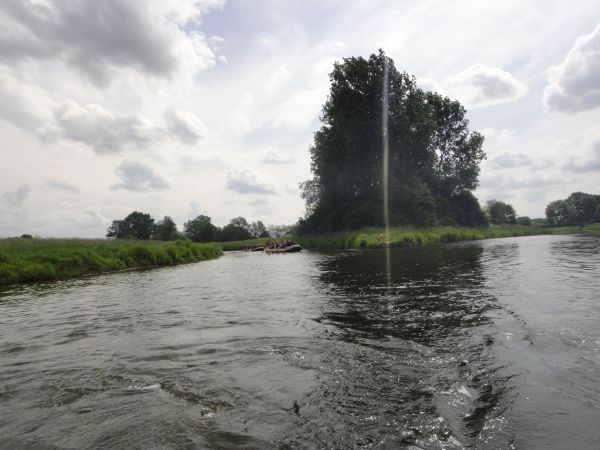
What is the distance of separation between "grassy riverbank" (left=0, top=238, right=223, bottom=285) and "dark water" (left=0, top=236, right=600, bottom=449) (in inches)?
391

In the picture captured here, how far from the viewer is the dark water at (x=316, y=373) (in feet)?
13.0

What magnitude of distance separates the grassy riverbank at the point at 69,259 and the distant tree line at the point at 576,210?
153 m

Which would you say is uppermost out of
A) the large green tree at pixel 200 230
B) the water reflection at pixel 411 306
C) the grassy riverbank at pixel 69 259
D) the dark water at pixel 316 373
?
the large green tree at pixel 200 230

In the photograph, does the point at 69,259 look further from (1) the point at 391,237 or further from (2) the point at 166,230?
(2) the point at 166,230

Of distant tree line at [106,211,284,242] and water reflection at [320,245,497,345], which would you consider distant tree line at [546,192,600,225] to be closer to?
distant tree line at [106,211,284,242]

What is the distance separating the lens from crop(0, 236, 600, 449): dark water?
3.95 m

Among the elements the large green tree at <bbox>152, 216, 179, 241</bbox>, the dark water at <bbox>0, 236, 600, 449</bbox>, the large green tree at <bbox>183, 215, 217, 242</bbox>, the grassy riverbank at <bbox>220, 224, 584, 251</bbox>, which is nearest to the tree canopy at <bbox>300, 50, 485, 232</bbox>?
the grassy riverbank at <bbox>220, 224, 584, 251</bbox>

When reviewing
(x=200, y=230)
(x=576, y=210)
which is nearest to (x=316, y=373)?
(x=200, y=230)

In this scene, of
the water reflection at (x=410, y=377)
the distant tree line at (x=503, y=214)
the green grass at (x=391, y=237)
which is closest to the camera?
the water reflection at (x=410, y=377)

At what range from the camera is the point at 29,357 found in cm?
725

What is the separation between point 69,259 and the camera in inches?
920

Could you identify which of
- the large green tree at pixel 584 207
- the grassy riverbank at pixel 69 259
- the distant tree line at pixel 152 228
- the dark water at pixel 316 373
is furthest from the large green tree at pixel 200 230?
the large green tree at pixel 584 207

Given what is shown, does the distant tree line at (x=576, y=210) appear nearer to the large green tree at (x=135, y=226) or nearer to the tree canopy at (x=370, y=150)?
the tree canopy at (x=370, y=150)

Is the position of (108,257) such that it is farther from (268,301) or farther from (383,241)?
(383,241)
